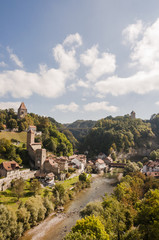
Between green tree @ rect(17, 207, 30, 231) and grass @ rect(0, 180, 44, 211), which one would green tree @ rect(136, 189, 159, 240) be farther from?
grass @ rect(0, 180, 44, 211)

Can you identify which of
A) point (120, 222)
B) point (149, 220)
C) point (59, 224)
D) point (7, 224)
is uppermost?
point (149, 220)

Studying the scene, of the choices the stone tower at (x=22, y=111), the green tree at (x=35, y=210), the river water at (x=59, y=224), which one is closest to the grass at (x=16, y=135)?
the stone tower at (x=22, y=111)

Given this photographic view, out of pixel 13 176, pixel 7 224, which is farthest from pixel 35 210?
pixel 13 176

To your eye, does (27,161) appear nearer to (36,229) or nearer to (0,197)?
(0,197)

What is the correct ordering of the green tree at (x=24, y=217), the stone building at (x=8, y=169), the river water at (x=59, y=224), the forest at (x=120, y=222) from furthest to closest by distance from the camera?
the stone building at (x=8, y=169)
the river water at (x=59, y=224)
the green tree at (x=24, y=217)
the forest at (x=120, y=222)

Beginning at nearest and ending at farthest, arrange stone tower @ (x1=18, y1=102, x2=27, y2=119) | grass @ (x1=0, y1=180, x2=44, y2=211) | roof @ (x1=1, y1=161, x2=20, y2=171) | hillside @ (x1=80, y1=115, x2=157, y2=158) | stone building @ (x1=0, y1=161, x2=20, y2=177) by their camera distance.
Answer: grass @ (x1=0, y1=180, x2=44, y2=211) < stone building @ (x1=0, y1=161, x2=20, y2=177) < roof @ (x1=1, y1=161, x2=20, y2=171) < stone tower @ (x1=18, y1=102, x2=27, y2=119) < hillside @ (x1=80, y1=115, x2=157, y2=158)

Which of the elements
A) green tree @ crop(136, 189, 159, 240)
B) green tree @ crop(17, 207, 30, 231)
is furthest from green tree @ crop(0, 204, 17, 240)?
green tree @ crop(136, 189, 159, 240)

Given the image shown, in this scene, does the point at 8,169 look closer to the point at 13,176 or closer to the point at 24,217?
the point at 13,176

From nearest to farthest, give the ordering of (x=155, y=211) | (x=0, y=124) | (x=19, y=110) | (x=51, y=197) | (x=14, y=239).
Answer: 1. (x=155, y=211)
2. (x=14, y=239)
3. (x=51, y=197)
4. (x=0, y=124)
5. (x=19, y=110)

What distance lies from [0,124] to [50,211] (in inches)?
1805

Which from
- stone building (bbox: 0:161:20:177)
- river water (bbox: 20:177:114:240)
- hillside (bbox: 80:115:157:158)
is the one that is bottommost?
river water (bbox: 20:177:114:240)

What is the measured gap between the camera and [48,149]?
65.1 meters

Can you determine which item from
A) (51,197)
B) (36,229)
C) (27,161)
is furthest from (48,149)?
(36,229)

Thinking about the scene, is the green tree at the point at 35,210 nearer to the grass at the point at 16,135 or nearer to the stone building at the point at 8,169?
the stone building at the point at 8,169
